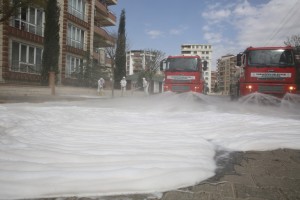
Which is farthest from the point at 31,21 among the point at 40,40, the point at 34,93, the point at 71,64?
the point at 34,93

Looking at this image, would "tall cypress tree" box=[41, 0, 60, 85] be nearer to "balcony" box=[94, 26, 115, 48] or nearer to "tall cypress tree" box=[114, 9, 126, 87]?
"tall cypress tree" box=[114, 9, 126, 87]

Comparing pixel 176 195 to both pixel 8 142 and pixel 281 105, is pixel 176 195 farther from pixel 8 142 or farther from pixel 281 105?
pixel 281 105

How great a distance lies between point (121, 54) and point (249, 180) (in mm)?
34596

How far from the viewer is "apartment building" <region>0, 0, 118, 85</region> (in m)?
20.3

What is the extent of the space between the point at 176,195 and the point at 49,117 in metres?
4.14

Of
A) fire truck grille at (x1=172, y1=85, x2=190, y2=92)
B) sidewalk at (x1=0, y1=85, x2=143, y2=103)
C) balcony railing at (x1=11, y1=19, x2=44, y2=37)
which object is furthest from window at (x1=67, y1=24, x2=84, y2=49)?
fire truck grille at (x1=172, y1=85, x2=190, y2=92)

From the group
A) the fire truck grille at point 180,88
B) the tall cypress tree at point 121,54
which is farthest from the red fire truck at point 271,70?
the tall cypress tree at point 121,54

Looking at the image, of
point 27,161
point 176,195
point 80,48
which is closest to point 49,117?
point 27,161

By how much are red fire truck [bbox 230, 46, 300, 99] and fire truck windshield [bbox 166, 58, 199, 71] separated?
3.58 metres

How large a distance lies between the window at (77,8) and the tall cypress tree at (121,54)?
5347 mm

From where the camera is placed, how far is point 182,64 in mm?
15523

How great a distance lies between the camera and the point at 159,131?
15.8ft

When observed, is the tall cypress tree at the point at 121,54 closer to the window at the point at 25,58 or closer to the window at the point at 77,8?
the window at the point at 77,8

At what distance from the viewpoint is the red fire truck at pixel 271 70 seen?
11758mm
